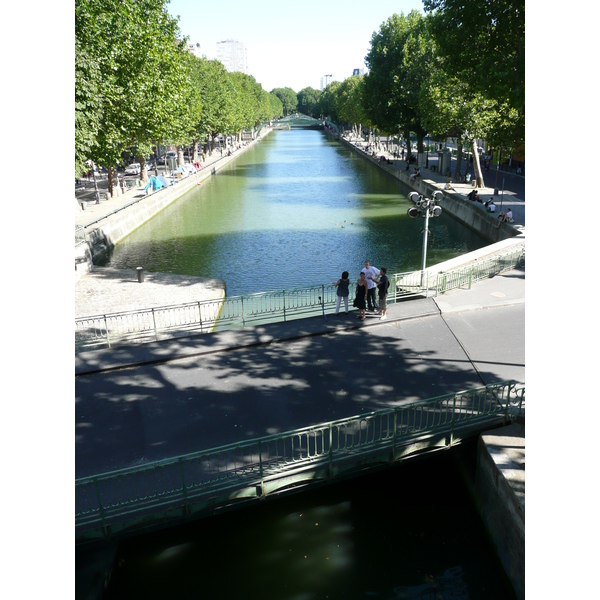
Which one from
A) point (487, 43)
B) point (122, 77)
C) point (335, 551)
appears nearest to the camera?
point (335, 551)

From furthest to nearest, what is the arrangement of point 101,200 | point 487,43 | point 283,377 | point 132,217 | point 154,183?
point 154,183
point 101,200
point 132,217
point 487,43
point 283,377

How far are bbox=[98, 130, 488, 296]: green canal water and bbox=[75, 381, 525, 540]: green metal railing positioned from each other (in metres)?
11.8

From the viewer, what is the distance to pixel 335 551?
28.0 ft

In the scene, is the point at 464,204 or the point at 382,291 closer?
the point at 382,291

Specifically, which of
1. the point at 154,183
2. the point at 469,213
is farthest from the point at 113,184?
the point at 469,213

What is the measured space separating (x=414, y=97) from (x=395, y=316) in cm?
3766

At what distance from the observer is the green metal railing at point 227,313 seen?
1367 centimetres

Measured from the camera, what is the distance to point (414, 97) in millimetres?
45594

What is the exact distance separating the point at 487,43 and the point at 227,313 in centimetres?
1317

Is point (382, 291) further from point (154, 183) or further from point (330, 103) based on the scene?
point (330, 103)

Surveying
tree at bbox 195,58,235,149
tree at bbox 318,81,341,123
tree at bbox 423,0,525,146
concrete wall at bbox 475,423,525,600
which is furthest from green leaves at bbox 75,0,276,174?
tree at bbox 318,81,341,123

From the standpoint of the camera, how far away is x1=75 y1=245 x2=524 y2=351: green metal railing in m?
13.7
